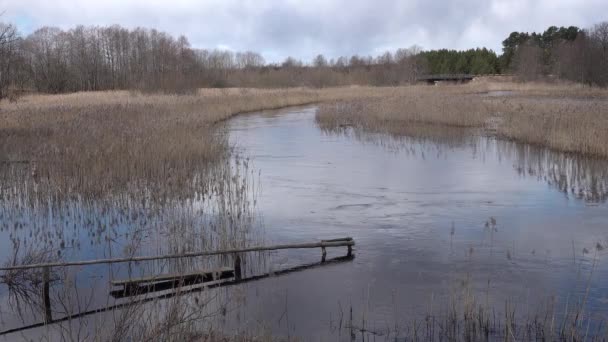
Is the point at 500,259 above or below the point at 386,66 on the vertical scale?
below

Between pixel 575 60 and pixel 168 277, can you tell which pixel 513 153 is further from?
pixel 575 60

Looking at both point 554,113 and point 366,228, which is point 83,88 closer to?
point 554,113

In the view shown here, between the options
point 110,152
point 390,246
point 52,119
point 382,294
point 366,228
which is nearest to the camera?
point 382,294

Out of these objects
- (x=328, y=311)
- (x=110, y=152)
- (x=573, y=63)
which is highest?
(x=573, y=63)

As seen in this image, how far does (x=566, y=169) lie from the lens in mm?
10766

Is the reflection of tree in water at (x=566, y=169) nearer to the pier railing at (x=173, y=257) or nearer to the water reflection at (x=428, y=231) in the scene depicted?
the water reflection at (x=428, y=231)

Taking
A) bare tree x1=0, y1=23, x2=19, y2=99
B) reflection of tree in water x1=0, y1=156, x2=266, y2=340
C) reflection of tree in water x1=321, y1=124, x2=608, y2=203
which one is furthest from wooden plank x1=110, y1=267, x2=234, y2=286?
bare tree x1=0, y1=23, x2=19, y2=99

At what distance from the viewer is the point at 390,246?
21.2 feet

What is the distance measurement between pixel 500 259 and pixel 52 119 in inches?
495

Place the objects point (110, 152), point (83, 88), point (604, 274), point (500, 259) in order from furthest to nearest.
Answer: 1. point (83, 88)
2. point (110, 152)
3. point (500, 259)
4. point (604, 274)

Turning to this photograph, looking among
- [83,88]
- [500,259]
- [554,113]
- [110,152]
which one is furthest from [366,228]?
[83,88]

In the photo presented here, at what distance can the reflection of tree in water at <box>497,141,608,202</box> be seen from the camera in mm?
9133

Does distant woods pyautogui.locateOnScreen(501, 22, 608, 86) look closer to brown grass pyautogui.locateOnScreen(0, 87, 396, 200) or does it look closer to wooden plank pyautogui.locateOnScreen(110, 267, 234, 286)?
brown grass pyautogui.locateOnScreen(0, 87, 396, 200)

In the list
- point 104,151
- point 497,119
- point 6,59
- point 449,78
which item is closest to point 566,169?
point 104,151
